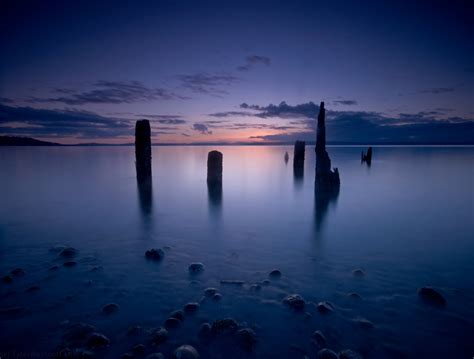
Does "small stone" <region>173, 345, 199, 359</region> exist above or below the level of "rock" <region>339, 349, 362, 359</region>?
above

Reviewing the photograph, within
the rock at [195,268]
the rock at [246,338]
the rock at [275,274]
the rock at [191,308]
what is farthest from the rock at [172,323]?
the rock at [275,274]

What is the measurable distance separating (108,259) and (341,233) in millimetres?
8014

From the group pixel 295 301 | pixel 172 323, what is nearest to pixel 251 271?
pixel 295 301

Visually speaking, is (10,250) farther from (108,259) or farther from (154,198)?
(154,198)

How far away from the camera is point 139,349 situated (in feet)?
11.6

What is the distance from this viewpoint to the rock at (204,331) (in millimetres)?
3836

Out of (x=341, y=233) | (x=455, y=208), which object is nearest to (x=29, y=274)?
(x=341, y=233)

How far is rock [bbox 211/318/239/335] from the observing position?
3919 millimetres

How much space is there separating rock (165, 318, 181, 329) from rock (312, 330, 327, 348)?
2.18m

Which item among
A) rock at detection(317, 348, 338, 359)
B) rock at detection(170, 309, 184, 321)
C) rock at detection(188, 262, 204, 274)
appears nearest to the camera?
rock at detection(317, 348, 338, 359)

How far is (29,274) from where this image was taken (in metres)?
5.68

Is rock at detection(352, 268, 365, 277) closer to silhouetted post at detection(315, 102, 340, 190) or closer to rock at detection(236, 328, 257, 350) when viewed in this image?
rock at detection(236, 328, 257, 350)

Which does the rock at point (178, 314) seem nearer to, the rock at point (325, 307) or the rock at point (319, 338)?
the rock at point (319, 338)

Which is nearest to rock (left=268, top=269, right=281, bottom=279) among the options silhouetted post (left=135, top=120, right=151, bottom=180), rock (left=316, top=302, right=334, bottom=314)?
rock (left=316, top=302, right=334, bottom=314)
